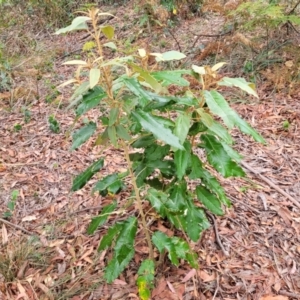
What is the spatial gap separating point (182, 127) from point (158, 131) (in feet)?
0.47

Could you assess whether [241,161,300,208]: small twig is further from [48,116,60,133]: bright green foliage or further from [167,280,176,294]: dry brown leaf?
[48,116,60,133]: bright green foliage

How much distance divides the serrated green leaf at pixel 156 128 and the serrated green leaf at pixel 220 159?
0.31 m

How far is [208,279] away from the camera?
1.95 metres

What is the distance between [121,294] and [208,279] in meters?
0.46

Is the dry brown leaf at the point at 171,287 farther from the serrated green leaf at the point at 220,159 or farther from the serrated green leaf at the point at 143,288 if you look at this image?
the serrated green leaf at the point at 220,159

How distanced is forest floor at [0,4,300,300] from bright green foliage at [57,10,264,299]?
1.11 feet

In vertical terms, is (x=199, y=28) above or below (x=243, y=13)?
below

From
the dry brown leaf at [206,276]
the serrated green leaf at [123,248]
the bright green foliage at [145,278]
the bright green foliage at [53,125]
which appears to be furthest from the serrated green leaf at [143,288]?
the bright green foliage at [53,125]

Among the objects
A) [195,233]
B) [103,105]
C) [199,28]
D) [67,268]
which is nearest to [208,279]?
[195,233]

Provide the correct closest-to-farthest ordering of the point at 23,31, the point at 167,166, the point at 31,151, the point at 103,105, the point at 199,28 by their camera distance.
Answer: the point at 167,166 < the point at 31,151 < the point at 103,105 < the point at 199,28 < the point at 23,31

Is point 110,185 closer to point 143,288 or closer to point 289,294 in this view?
point 143,288

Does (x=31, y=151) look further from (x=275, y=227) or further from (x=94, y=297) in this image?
(x=275, y=227)

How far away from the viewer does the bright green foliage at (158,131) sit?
138 cm

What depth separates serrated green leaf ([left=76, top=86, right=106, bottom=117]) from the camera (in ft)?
4.65
